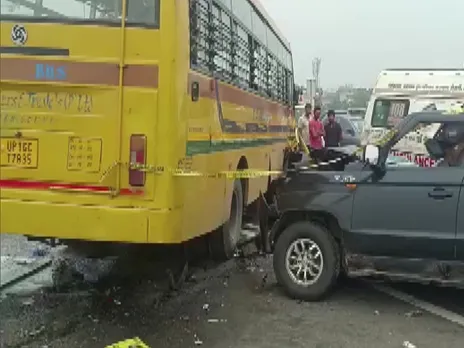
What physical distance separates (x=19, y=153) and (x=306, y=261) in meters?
3.08

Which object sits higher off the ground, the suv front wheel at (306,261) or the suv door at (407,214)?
the suv door at (407,214)

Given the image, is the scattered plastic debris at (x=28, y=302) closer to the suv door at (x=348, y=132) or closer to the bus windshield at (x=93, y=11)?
the bus windshield at (x=93, y=11)

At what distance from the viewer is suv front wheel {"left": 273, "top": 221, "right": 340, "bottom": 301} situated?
6812 mm

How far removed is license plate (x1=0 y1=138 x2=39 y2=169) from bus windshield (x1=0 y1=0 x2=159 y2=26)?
1017 mm

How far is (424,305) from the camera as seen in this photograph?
6891mm

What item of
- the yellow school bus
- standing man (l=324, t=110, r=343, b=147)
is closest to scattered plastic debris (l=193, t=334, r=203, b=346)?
the yellow school bus

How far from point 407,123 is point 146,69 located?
2897mm

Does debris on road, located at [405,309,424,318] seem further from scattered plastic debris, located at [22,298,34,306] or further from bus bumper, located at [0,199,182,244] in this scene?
scattered plastic debris, located at [22,298,34,306]

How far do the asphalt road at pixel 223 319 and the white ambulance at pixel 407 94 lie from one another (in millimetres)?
9308

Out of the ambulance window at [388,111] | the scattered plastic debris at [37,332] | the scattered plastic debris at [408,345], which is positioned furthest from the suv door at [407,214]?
the ambulance window at [388,111]

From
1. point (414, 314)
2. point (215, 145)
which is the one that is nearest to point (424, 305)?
point (414, 314)

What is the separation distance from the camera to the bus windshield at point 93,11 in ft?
17.6

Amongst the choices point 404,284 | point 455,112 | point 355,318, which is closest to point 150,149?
point 355,318

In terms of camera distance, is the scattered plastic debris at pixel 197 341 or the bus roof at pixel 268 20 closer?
the scattered plastic debris at pixel 197 341
